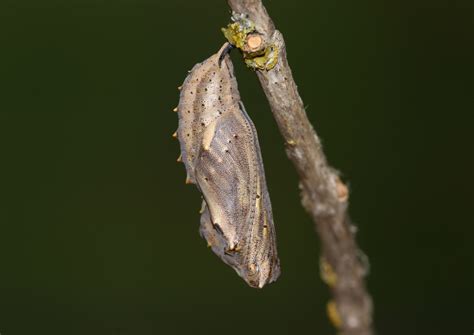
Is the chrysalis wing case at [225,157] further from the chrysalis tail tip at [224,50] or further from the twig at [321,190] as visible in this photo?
the twig at [321,190]

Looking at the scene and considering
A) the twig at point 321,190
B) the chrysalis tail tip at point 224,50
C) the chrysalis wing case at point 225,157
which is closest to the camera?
the twig at point 321,190

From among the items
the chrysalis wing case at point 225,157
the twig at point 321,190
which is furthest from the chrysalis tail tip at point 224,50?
the twig at point 321,190

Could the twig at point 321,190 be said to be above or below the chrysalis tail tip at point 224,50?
below

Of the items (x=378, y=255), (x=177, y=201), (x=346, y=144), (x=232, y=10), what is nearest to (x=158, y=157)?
(x=177, y=201)

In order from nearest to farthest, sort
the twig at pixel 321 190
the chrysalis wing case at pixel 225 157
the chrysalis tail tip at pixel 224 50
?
the twig at pixel 321 190 → the chrysalis tail tip at pixel 224 50 → the chrysalis wing case at pixel 225 157

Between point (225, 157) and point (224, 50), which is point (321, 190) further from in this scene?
point (224, 50)

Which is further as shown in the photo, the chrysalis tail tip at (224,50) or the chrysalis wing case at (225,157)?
the chrysalis wing case at (225,157)

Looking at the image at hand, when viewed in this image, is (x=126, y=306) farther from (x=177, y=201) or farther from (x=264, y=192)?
(x=264, y=192)
